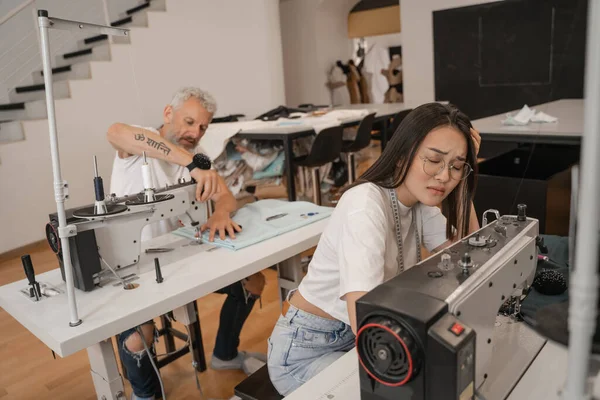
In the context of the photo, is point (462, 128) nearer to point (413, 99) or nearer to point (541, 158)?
point (541, 158)

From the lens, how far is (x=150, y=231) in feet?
6.92

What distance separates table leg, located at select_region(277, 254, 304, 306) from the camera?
6.34 ft

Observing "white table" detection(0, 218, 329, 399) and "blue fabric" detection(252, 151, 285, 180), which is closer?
"white table" detection(0, 218, 329, 399)

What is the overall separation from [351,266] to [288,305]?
0.40 m

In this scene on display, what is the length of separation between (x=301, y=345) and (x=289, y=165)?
2511 mm

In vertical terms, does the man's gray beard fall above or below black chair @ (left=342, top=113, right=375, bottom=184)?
above

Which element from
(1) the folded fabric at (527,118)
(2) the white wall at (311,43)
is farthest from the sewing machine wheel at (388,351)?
(2) the white wall at (311,43)

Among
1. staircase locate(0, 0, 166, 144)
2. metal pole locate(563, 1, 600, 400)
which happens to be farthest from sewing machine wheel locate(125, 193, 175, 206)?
staircase locate(0, 0, 166, 144)

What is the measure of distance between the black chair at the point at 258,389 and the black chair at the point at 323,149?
99.9 inches

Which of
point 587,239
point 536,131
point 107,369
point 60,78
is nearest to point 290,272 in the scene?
A: point 107,369

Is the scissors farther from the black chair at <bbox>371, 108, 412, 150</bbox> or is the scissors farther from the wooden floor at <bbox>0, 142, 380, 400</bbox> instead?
the black chair at <bbox>371, 108, 412, 150</bbox>

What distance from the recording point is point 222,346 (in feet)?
7.35

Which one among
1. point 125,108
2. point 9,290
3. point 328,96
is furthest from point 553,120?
point 328,96

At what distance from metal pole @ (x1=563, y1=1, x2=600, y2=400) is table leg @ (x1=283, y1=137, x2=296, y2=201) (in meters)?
3.26
